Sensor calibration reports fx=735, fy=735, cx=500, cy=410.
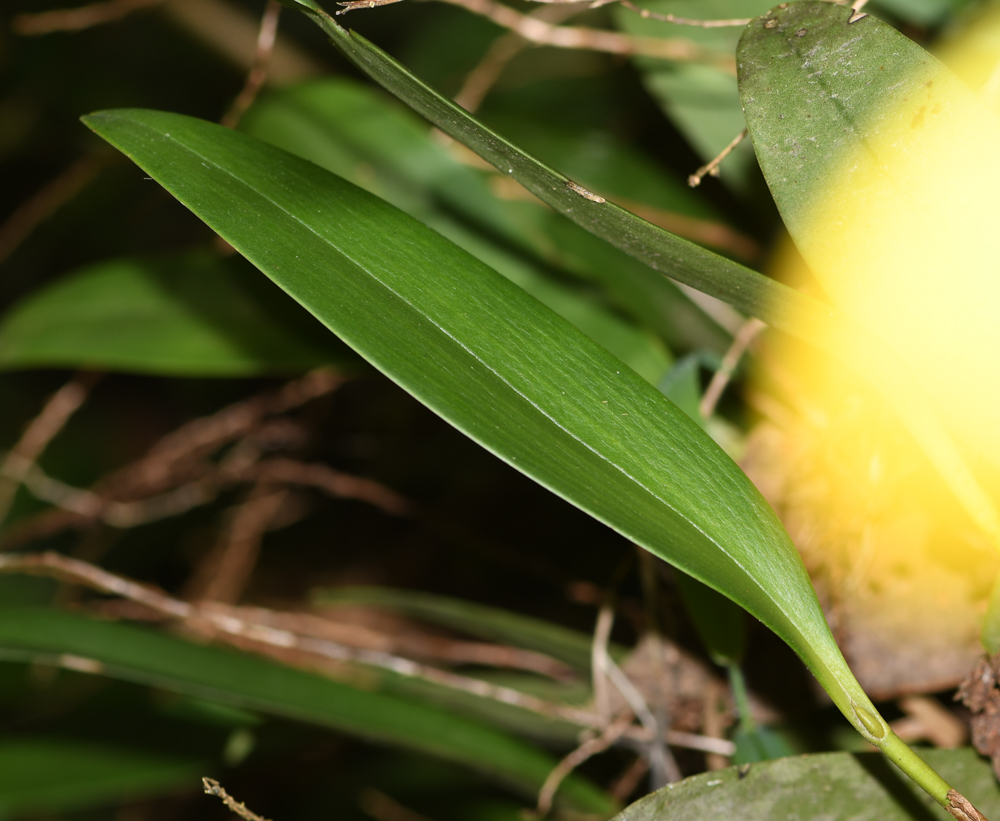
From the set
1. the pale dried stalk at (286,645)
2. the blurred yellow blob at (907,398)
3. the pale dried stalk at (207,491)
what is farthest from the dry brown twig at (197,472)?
the blurred yellow blob at (907,398)

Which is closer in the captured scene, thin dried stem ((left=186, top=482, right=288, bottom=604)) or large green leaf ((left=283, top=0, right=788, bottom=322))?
large green leaf ((left=283, top=0, right=788, bottom=322))

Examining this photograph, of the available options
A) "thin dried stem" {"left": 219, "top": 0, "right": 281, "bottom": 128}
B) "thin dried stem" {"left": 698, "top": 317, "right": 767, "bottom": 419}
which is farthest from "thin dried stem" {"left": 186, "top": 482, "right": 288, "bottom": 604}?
"thin dried stem" {"left": 698, "top": 317, "right": 767, "bottom": 419}

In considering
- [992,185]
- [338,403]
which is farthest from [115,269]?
[992,185]

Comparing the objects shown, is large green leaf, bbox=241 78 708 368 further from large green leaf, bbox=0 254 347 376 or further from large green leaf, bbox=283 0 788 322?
large green leaf, bbox=283 0 788 322

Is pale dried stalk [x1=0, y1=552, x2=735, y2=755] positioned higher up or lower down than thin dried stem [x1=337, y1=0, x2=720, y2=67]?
lower down

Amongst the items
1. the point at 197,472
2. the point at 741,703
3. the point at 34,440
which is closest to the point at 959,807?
the point at 741,703

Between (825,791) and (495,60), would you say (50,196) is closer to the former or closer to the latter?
(495,60)
